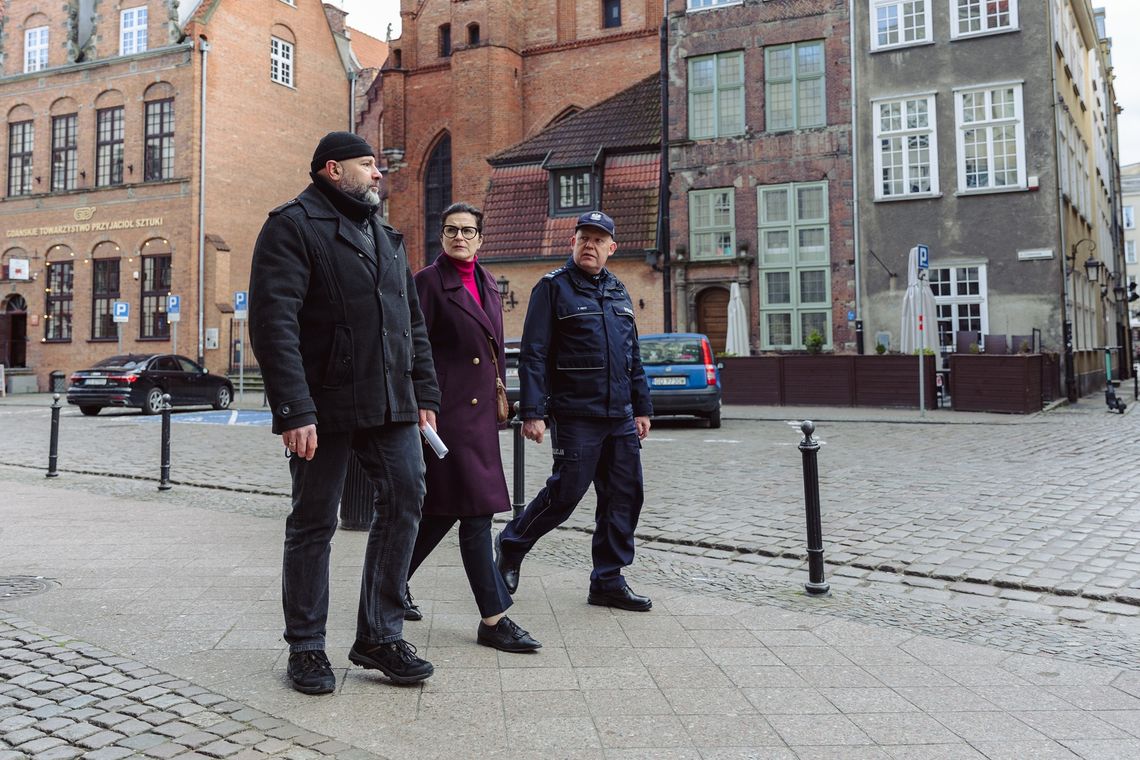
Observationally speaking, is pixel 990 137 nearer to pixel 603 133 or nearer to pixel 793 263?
pixel 793 263

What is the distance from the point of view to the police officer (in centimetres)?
472

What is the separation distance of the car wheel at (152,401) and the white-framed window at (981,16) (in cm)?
2204

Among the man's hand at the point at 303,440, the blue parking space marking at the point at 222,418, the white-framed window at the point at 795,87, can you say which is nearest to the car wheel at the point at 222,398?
the blue parking space marking at the point at 222,418

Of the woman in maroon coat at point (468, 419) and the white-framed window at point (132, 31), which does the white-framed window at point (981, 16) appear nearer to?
the woman in maroon coat at point (468, 419)

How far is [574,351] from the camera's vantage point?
15.8ft

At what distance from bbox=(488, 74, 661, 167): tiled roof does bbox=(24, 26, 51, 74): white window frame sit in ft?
72.8

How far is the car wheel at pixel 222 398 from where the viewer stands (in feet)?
79.7

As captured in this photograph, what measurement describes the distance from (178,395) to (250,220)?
16405 millimetres

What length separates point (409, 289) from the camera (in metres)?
3.99

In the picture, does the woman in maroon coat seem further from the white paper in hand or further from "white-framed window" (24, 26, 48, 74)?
"white-framed window" (24, 26, 48, 74)

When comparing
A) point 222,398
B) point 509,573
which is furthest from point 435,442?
point 222,398

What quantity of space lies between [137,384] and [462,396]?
1976 cm

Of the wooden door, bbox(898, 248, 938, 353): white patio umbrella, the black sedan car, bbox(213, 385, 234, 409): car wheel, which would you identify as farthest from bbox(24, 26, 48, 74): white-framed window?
bbox(898, 248, 938, 353): white patio umbrella

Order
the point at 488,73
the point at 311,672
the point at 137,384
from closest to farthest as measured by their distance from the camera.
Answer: the point at 311,672
the point at 137,384
the point at 488,73
